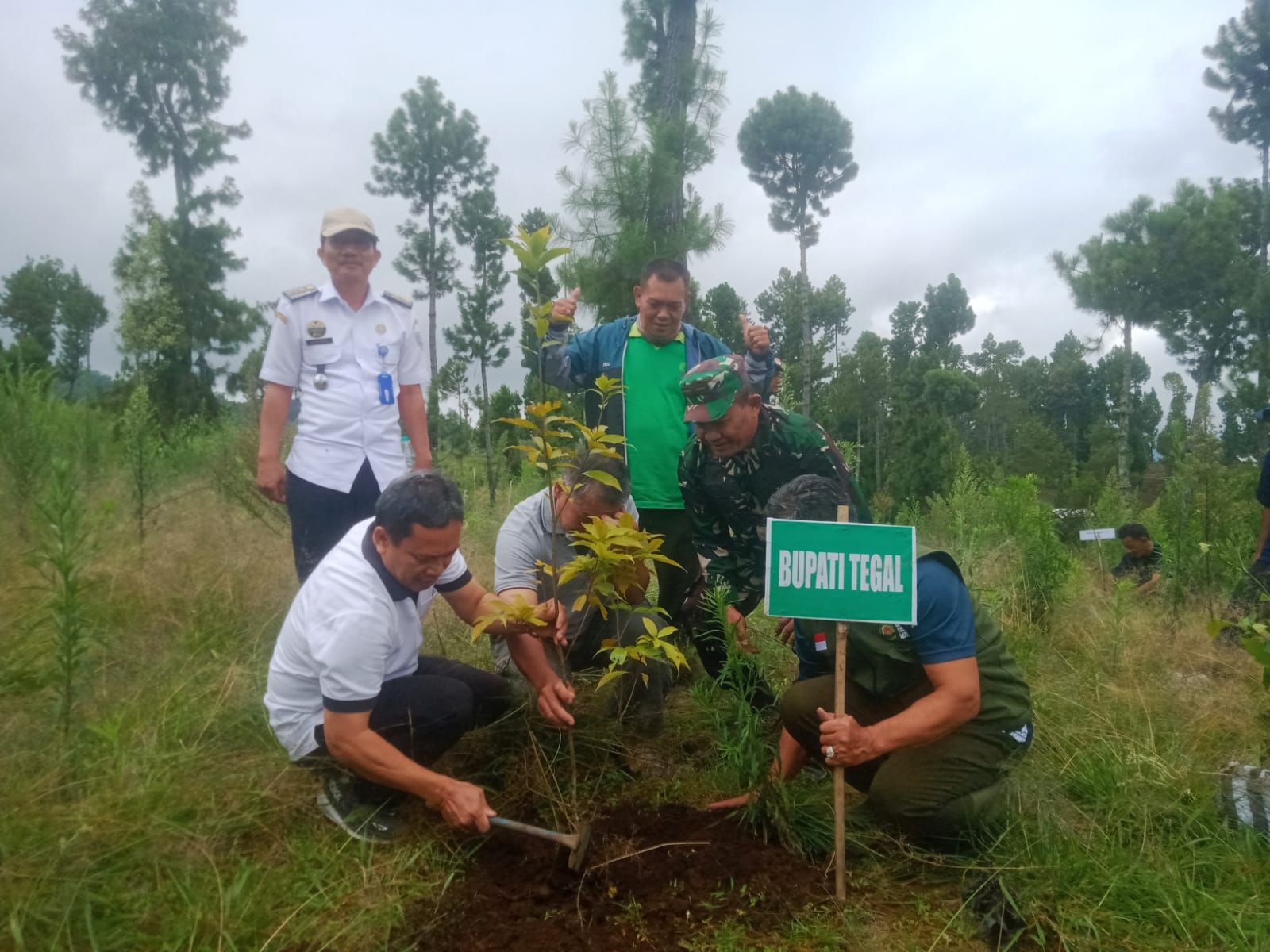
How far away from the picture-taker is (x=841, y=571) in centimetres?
216

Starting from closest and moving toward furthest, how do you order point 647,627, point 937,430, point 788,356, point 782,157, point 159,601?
point 647,627, point 159,601, point 937,430, point 788,356, point 782,157

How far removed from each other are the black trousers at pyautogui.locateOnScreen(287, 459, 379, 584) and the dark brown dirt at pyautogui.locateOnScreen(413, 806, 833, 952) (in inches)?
52.2

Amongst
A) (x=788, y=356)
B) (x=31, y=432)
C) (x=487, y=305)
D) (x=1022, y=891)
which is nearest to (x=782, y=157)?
(x=788, y=356)

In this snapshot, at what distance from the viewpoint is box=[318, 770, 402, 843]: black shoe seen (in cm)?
236

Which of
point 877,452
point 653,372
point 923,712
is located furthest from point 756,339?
point 877,452

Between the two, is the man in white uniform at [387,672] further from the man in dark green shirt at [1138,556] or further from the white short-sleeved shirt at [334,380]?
the man in dark green shirt at [1138,556]

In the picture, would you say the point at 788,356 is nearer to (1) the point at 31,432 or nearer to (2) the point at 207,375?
(2) the point at 207,375

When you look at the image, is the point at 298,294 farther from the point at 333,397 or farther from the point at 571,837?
the point at 571,837

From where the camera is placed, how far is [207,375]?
17203mm

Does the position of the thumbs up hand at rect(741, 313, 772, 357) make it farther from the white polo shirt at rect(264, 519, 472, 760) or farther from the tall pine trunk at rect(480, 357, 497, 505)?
the tall pine trunk at rect(480, 357, 497, 505)

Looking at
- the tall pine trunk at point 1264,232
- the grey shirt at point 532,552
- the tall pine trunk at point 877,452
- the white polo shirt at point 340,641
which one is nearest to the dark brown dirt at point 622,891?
the white polo shirt at point 340,641

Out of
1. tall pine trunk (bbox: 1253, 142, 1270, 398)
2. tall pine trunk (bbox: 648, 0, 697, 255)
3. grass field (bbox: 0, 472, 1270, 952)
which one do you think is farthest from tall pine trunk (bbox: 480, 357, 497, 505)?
tall pine trunk (bbox: 1253, 142, 1270, 398)

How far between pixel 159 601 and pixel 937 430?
1385cm

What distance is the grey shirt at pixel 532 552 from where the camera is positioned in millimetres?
2904
